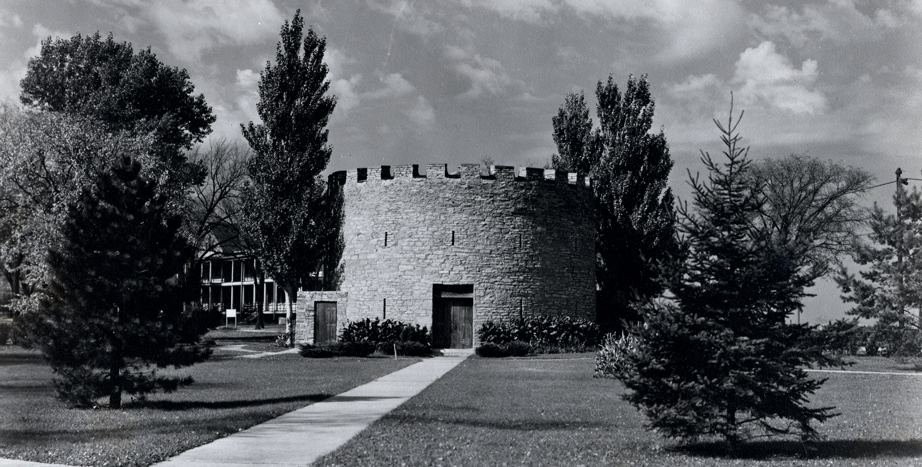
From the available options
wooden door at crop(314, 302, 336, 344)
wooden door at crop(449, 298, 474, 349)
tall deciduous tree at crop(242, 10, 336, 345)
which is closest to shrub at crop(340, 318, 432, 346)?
wooden door at crop(449, 298, 474, 349)

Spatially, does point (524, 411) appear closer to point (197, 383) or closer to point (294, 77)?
point (197, 383)

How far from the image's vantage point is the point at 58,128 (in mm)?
30578

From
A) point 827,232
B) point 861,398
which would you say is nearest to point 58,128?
point 861,398

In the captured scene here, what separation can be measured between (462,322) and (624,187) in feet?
32.9

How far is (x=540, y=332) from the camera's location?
1247 inches

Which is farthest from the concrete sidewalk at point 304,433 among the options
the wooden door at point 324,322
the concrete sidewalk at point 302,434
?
the wooden door at point 324,322

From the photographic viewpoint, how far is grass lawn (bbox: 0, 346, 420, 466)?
9.51 m

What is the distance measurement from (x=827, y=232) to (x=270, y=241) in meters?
29.8

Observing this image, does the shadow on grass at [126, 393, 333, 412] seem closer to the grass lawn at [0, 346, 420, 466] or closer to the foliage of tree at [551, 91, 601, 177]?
the grass lawn at [0, 346, 420, 466]

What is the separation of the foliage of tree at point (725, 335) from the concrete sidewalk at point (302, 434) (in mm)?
3713

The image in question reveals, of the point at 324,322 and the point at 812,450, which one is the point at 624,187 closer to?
the point at 324,322

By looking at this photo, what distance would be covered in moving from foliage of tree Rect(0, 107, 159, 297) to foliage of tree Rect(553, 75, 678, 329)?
19028 millimetres

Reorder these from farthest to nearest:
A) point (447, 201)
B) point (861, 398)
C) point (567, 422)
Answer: point (447, 201) → point (861, 398) → point (567, 422)

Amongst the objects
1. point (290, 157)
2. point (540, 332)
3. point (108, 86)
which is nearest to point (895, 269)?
point (540, 332)
